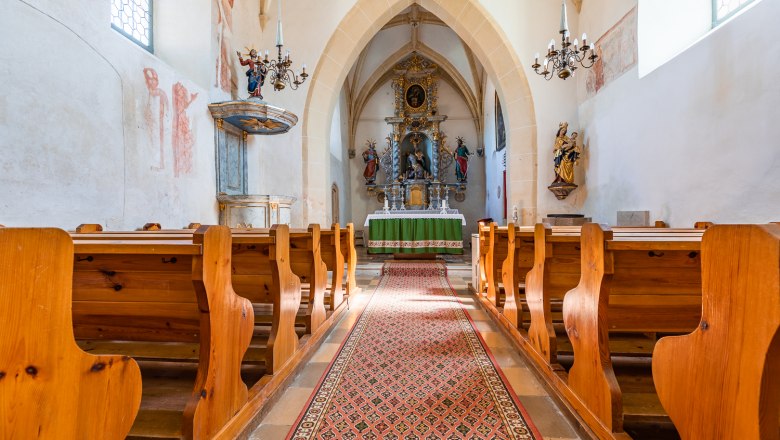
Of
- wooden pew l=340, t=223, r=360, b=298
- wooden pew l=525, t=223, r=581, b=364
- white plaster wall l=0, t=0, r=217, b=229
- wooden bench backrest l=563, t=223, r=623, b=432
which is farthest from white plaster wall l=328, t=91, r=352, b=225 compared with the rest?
wooden bench backrest l=563, t=223, r=623, b=432

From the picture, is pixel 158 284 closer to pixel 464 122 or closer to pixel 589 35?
pixel 589 35

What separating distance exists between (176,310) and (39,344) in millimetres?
799

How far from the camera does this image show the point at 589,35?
23.9 ft

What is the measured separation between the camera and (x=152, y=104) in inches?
193

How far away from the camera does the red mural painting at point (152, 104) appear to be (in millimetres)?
4832

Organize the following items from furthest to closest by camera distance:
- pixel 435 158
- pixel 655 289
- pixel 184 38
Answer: pixel 435 158, pixel 184 38, pixel 655 289

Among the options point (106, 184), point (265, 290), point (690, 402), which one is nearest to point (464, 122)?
Answer: point (106, 184)

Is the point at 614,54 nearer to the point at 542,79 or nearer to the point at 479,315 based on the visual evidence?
the point at 542,79

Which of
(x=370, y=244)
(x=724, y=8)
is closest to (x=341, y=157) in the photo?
(x=370, y=244)

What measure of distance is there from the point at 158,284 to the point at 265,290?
781mm

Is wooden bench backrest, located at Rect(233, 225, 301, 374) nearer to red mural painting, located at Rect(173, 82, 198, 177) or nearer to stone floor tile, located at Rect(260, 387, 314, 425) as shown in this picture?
stone floor tile, located at Rect(260, 387, 314, 425)

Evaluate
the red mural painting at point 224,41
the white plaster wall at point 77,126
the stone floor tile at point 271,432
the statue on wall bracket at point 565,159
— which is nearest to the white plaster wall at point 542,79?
the statue on wall bracket at point 565,159

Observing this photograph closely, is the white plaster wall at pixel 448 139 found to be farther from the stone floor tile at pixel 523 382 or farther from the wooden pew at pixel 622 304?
the wooden pew at pixel 622 304

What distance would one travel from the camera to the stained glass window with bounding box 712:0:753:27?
447 cm
